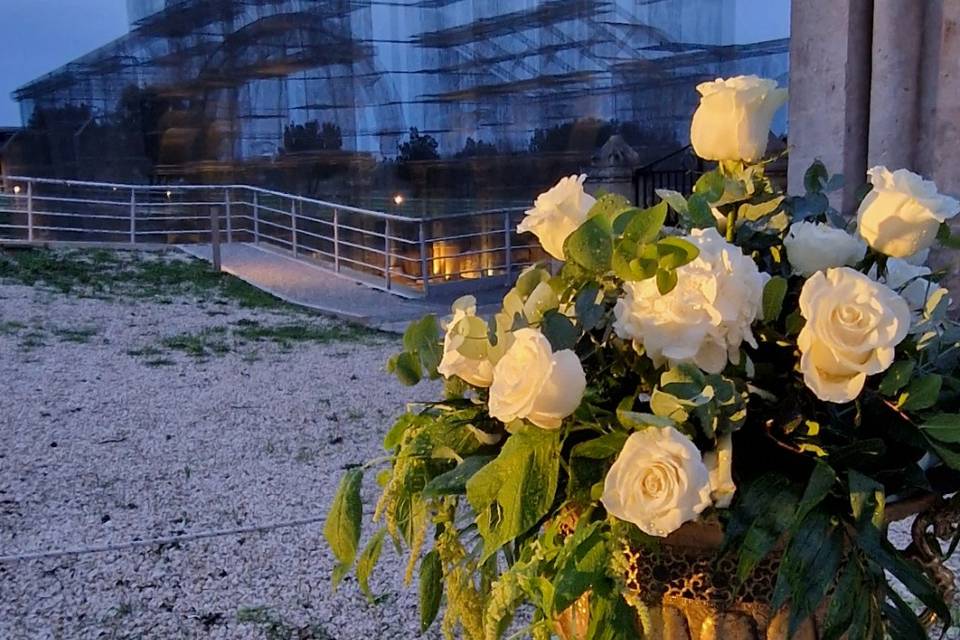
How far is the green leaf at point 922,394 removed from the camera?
601 millimetres

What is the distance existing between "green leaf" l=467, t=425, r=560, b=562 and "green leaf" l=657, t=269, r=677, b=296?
11cm

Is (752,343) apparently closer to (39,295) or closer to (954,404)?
(954,404)

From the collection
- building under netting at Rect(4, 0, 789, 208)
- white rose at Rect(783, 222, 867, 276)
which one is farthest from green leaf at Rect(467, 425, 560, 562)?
building under netting at Rect(4, 0, 789, 208)

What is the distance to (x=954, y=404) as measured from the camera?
659 millimetres

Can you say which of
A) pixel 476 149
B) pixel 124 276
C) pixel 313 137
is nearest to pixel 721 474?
pixel 124 276

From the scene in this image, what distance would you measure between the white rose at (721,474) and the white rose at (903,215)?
0.19 m

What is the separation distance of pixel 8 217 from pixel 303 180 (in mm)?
3054

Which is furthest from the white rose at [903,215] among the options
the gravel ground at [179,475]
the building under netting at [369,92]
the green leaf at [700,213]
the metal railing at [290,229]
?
the building under netting at [369,92]

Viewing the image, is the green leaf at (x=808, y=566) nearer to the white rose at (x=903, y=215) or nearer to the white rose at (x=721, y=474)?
the white rose at (x=721, y=474)

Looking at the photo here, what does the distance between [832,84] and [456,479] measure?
2.76 meters

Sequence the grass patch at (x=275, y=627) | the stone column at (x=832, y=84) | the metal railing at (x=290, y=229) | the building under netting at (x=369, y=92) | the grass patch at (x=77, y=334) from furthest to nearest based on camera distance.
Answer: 1. the building under netting at (x=369, y=92)
2. the metal railing at (x=290, y=229)
3. the grass patch at (x=77, y=334)
4. the stone column at (x=832, y=84)
5. the grass patch at (x=275, y=627)

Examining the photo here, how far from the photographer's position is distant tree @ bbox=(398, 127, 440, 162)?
10594 millimetres

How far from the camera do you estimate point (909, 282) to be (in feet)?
2.27

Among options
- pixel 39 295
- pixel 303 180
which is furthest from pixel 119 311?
pixel 303 180
